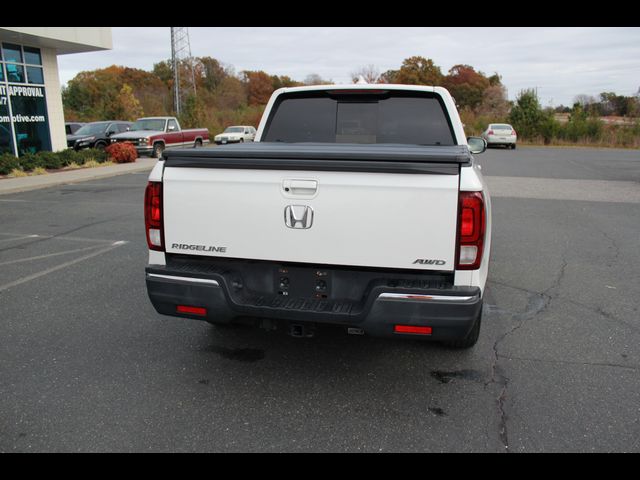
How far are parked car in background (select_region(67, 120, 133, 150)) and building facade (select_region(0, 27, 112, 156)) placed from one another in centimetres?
275

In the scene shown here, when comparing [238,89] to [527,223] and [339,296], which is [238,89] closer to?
[527,223]

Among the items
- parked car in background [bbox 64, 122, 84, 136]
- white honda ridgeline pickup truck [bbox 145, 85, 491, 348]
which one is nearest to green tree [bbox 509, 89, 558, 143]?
parked car in background [bbox 64, 122, 84, 136]

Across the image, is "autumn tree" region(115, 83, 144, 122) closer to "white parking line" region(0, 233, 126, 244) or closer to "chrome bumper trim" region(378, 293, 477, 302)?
"white parking line" region(0, 233, 126, 244)

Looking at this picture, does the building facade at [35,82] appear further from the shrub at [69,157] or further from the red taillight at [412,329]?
the red taillight at [412,329]

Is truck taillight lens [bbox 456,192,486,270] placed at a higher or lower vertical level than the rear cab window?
lower

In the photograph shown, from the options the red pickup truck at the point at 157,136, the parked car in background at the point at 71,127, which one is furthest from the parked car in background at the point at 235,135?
the parked car in background at the point at 71,127

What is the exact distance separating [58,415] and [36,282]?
121 inches

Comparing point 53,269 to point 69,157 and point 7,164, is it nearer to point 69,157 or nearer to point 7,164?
point 7,164

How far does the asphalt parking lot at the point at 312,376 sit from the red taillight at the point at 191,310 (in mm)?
544

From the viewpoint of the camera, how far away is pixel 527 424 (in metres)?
2.96

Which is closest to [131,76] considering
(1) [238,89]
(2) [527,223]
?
(1) [238,89]

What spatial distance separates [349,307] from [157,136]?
21.2m

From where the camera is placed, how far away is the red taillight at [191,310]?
3176 mm

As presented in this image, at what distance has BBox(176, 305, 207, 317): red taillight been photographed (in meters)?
3.18
